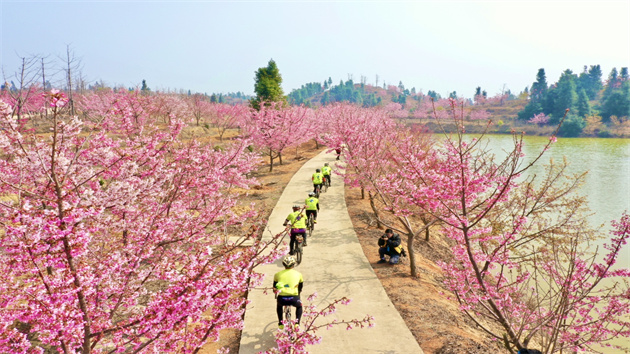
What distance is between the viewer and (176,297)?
3768 mm

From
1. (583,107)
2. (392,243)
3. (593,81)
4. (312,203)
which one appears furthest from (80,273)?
(593,81)

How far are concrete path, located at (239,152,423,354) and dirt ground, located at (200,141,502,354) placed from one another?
0.86 ft

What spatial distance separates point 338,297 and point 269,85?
3800cm

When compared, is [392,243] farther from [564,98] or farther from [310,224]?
[564,98]

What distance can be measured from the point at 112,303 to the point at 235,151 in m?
8.23

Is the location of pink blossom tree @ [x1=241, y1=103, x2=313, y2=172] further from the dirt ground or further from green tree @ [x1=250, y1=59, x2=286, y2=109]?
green tree @ [x1=250, y1=59, x2=286, y2=109]

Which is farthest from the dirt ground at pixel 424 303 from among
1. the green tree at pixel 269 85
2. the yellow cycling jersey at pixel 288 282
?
the green tree at pixel 269 85

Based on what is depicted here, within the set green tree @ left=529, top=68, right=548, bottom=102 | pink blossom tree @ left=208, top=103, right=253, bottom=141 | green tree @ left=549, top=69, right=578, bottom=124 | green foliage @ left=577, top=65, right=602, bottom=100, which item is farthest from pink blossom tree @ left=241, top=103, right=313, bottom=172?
green foliage @ left=577, top=65, right=602, bottom=100

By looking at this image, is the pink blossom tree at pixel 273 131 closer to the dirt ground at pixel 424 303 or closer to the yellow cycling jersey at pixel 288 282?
the dirt ground at pixel 424 303

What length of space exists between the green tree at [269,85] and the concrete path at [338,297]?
30.0m

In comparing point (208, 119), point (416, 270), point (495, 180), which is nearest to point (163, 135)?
point (495, 180)

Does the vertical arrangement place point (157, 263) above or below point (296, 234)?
above

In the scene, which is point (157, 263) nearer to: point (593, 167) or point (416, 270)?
point (416, 270)

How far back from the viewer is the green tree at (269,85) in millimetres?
42044
